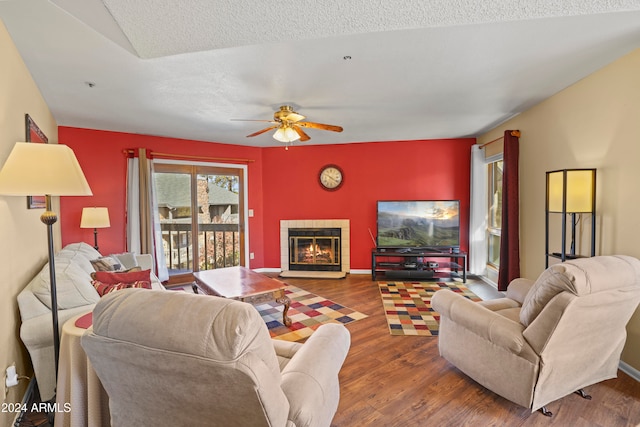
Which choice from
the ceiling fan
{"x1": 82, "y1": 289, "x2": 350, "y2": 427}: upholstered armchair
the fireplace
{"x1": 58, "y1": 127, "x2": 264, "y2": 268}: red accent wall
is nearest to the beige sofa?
{"x1": 82, "y1": 289, "x2": 350, "y2": 427}: upholstered armchair

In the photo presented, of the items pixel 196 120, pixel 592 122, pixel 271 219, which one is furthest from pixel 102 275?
pixel 592 122

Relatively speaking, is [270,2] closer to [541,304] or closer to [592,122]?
[541,304]

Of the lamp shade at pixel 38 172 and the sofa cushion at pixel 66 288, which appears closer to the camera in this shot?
the lamp shade at pixel 38 172

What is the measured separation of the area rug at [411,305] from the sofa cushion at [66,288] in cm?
268

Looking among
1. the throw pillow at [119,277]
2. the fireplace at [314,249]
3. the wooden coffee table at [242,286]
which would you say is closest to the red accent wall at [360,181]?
the fireplace at [314,249]

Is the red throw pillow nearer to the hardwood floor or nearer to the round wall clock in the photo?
the hardwood floor

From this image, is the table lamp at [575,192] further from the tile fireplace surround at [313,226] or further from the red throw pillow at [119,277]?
the red throw pillow at [119,277]

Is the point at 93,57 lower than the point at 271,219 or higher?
higher

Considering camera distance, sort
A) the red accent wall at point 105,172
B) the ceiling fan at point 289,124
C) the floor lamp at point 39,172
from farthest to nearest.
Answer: the red accent wall at point 105,172 < the ceiling fan at point 289,124 < the floor lamp at point 39,172

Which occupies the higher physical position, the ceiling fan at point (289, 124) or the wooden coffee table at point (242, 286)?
the ceiling fan at point (289, 124)

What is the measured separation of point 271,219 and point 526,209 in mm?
4129

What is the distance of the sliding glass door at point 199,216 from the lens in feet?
15.7

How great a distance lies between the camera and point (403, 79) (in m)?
2.56

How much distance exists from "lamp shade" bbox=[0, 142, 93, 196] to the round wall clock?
13.8ft
